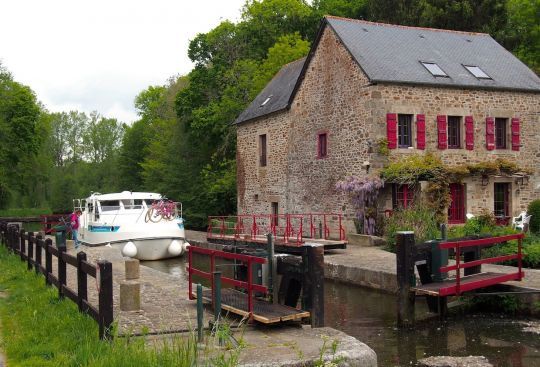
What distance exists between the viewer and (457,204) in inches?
823

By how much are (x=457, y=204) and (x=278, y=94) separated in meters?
→ 9.66

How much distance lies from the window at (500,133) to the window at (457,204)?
260cm

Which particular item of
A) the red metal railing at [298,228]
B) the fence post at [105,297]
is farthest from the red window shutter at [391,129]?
the fence post at [105,297]

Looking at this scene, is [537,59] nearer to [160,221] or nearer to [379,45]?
[379,45]

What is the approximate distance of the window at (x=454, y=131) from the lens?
21.4 metres

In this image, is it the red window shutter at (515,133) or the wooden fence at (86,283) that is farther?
the red window shutter at (515,133)

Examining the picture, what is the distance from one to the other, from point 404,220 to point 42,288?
35.3 ft

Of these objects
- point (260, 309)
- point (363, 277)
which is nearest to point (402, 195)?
point (363, 277)

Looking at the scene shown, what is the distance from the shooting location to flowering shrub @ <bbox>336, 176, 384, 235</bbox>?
65.2 feet

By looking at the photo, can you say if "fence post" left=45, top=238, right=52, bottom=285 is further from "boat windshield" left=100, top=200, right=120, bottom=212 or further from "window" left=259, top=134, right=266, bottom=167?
"window" left=259, top=134, right=266, bottom=167

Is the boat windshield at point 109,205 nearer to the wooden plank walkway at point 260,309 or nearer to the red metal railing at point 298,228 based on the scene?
the red metal railing at point 298,228

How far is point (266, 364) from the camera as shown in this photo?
577 cm

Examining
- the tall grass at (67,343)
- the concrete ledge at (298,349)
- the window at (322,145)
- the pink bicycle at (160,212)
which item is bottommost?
the concrete ledge at (298,349)

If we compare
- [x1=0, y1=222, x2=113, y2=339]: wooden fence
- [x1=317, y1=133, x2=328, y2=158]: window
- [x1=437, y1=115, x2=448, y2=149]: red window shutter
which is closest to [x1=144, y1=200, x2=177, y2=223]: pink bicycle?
[x1=317, y1=133, x2=328, y2=158]: window
